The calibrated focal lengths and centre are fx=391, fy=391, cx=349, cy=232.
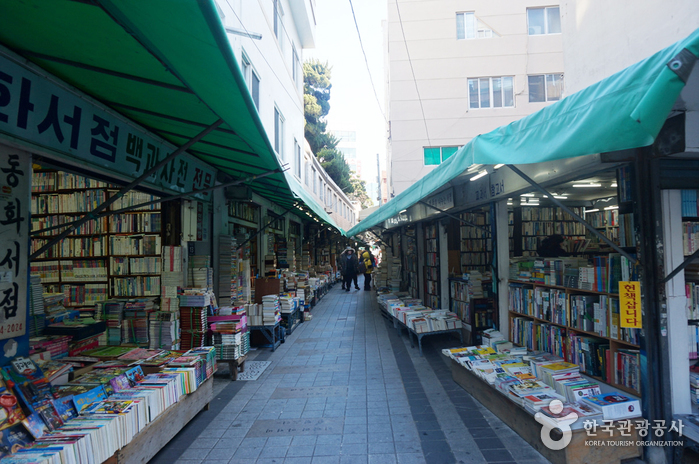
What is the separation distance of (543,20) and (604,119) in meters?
17.7

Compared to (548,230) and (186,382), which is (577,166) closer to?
(186,382)

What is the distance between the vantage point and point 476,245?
8.33 m

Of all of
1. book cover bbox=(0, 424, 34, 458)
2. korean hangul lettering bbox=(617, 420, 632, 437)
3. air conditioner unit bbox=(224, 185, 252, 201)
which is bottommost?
korean hangul lettering bbox=(617, 420, 632, 437)

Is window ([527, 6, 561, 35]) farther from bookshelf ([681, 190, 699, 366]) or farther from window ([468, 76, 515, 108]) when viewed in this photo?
bookshelf ([681, 190, 699, 366])

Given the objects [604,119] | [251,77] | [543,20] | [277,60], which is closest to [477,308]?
[604,119]

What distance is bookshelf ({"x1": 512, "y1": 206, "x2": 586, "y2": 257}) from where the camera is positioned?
320 inches

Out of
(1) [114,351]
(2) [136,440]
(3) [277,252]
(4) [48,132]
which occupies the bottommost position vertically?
(2) [136,440]

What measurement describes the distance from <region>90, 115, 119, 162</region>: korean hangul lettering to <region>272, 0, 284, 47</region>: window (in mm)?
9355

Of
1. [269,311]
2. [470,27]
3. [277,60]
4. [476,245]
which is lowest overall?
[269,311]

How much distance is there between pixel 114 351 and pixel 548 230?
795 cm

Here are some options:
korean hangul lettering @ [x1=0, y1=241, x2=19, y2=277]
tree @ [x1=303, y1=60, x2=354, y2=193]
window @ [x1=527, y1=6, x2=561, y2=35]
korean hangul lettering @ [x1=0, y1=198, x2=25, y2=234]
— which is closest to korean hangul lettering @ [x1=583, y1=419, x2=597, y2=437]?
korean hangul lettering @ [x1=0, y1=241, x2=19, y2=277]

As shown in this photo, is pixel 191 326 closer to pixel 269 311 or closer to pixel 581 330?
pixel 269 311

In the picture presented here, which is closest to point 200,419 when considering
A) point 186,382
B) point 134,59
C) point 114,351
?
point 186,382

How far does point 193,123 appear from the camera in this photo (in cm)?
369
